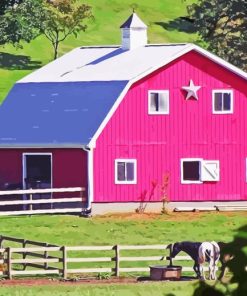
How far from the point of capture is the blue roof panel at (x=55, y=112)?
50.0 meters

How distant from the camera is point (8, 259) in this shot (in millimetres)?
32656

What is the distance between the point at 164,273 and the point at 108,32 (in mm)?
93748

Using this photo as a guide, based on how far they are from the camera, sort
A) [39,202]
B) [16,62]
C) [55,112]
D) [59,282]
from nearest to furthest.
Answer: [59,282]
[39,202]
[55,112]
[16,62]

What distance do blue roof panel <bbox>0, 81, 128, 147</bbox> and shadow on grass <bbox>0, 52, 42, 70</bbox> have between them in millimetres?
51340

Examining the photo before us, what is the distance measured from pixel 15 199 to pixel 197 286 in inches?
1800

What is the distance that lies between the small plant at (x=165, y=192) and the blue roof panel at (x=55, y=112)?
3.47 m

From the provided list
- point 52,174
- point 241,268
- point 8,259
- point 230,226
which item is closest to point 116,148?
point 52,174

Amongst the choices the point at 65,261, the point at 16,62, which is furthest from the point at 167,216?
the point at 16,62

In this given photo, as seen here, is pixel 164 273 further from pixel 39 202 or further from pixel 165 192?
pixel 165 192

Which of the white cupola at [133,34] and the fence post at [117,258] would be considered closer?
the fence post at [117,258]

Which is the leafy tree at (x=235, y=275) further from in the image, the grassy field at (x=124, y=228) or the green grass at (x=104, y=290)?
the grassy field at (x=124, y=228)

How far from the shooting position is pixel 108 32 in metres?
125

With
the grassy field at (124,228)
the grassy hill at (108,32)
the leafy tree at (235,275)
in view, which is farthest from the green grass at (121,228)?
the grassy hill at (108,32)

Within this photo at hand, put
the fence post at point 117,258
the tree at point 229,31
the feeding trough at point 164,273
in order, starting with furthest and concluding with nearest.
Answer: the tree at point 229,31 < the fence post at point 117,258 < the feeding trough at point 164,273
